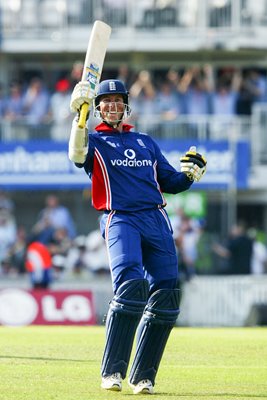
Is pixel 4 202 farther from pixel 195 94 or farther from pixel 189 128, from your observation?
pixel 195 94

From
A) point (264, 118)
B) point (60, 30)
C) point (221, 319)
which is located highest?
point (60, 30)

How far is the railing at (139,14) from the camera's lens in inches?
1080

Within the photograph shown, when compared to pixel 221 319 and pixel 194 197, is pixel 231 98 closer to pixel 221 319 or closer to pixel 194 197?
pixel 194 197

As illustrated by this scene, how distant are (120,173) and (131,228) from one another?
1.40ft

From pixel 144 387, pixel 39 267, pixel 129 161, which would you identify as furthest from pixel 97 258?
pixel 144 387

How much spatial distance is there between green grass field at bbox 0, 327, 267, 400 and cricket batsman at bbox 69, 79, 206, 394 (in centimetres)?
31

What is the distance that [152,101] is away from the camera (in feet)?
82.1

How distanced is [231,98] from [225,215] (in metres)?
2.78

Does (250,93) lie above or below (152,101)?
above

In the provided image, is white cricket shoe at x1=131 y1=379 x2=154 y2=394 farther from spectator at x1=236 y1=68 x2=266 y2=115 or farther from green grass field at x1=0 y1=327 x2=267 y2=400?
spectator at x1=236 y1=68 x2=266 y2=115

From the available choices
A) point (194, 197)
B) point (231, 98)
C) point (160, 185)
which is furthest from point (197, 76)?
point (160, 185)

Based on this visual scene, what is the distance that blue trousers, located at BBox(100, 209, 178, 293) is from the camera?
29.0ft

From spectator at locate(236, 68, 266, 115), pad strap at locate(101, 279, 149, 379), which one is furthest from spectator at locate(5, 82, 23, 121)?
pad strap at locate(101, 279, 149, 379)

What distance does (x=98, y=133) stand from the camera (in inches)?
364
